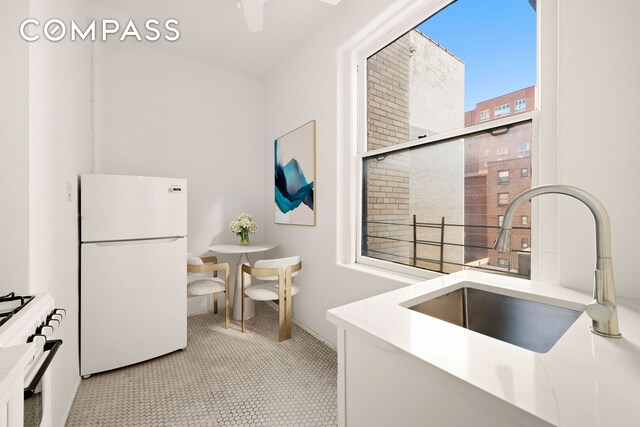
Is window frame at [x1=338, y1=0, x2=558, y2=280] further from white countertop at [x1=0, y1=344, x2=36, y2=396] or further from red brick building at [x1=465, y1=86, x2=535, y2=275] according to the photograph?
white countertop at [x1=0, y1=344, x2=36, y2=396]

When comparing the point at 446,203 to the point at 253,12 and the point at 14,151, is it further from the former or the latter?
the point at 14,151

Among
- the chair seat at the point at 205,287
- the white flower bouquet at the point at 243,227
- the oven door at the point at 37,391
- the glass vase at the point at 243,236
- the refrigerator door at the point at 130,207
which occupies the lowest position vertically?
the chair seat at the point at 205,287

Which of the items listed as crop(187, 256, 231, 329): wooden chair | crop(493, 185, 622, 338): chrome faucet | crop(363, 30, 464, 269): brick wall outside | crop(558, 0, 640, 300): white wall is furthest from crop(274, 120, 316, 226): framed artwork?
crop(493, 185, 622, 338): chrome faucet

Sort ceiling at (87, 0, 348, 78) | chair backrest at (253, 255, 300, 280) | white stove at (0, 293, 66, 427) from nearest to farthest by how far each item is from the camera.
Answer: white stove at (0, 293, 66, 427) → ceiling at (87, 0, 348, 78) → chair backrest at (253, 255, 300, 280)

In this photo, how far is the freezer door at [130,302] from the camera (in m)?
1.95

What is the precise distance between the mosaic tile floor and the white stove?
2.68ft

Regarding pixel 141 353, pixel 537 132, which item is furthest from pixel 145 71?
pixel 537 132

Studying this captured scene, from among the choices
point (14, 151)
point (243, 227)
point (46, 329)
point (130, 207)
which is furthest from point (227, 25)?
point (46, 329)

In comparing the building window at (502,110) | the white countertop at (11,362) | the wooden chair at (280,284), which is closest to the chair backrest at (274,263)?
the wooden chair at (280,284)

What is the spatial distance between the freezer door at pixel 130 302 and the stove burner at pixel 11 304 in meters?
1.00

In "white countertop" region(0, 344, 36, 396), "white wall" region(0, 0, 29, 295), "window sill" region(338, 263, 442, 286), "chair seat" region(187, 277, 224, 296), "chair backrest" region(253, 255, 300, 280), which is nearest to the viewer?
"white countertop" region(0, 344, 36, 396)

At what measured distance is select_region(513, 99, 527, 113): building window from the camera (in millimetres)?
1355

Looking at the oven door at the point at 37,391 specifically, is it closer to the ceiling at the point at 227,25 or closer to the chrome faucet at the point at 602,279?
the chrome faucet at the point at 602,279

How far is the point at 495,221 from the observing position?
146cm
